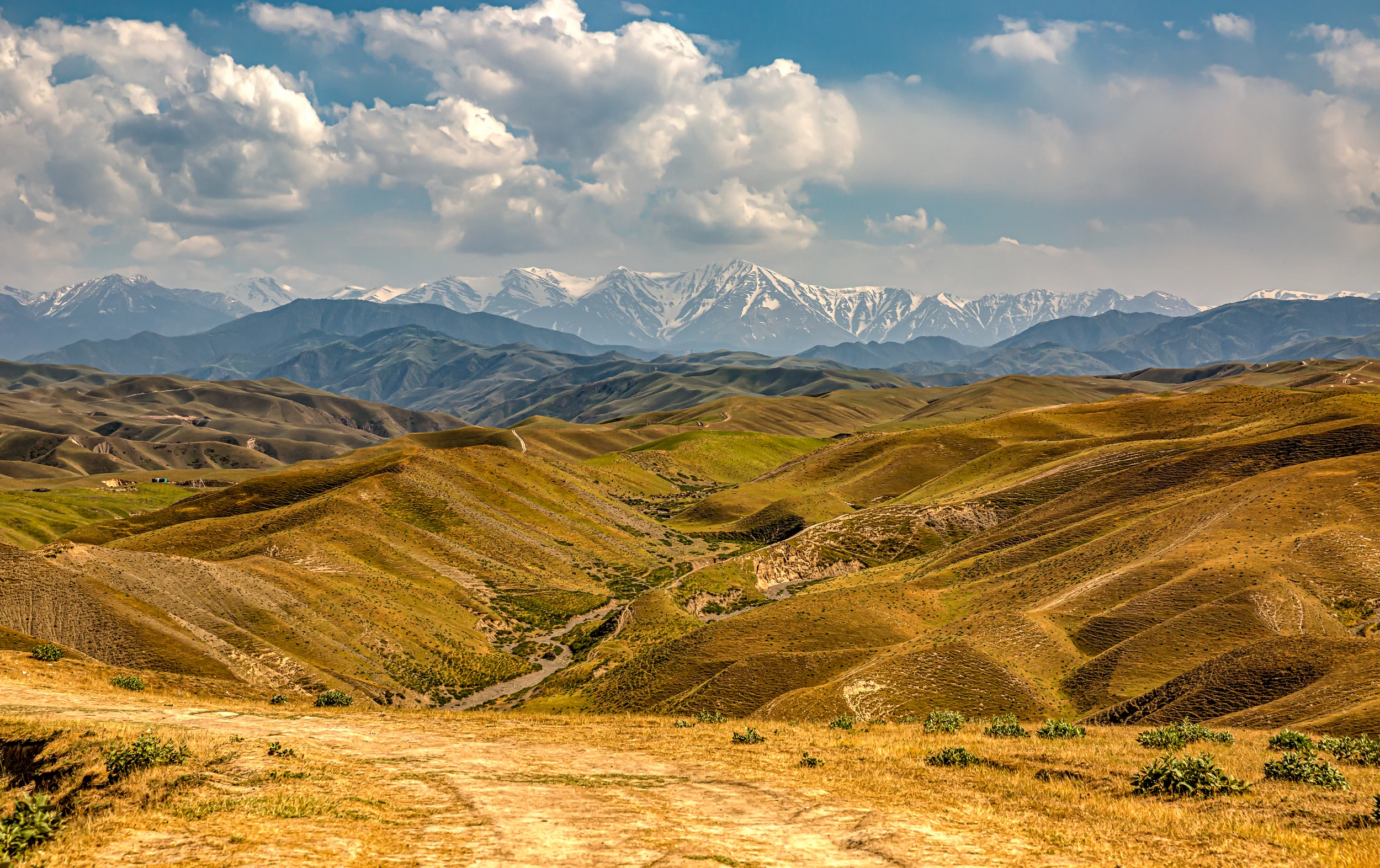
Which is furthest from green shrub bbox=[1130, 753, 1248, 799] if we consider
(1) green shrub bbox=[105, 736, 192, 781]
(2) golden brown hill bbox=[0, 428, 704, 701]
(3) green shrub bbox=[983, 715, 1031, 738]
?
(2) golden brown hill bbox=[0, 428, 704, 701]

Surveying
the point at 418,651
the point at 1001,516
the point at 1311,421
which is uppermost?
the point at 1311,421

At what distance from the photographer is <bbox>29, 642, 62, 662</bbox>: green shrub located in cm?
3875

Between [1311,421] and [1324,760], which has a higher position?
[1311,421]

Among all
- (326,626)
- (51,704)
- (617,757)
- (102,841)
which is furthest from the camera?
(326,626)

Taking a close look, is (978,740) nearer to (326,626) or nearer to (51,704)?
(51,704)

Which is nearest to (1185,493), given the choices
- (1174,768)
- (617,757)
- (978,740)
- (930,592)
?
(930,592)

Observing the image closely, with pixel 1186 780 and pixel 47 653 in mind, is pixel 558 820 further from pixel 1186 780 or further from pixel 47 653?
pixel 47 653

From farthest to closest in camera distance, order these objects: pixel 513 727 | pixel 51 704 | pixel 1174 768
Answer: pixel 513 727
pixel 51 704
pixel 1174 768

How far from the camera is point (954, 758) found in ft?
85.1

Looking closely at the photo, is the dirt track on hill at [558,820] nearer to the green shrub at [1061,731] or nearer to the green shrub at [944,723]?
the green shrub at [944,723]

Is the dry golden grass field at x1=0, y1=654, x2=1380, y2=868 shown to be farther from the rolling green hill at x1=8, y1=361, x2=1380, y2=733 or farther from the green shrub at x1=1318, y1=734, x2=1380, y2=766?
the rolling green hill at x1=8, y1=361, x2=1380, y2=733

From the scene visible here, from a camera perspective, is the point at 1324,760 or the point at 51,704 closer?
the point at 1324,760

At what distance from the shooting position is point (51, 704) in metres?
29.9

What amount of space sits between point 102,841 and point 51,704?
18832 millimetres
